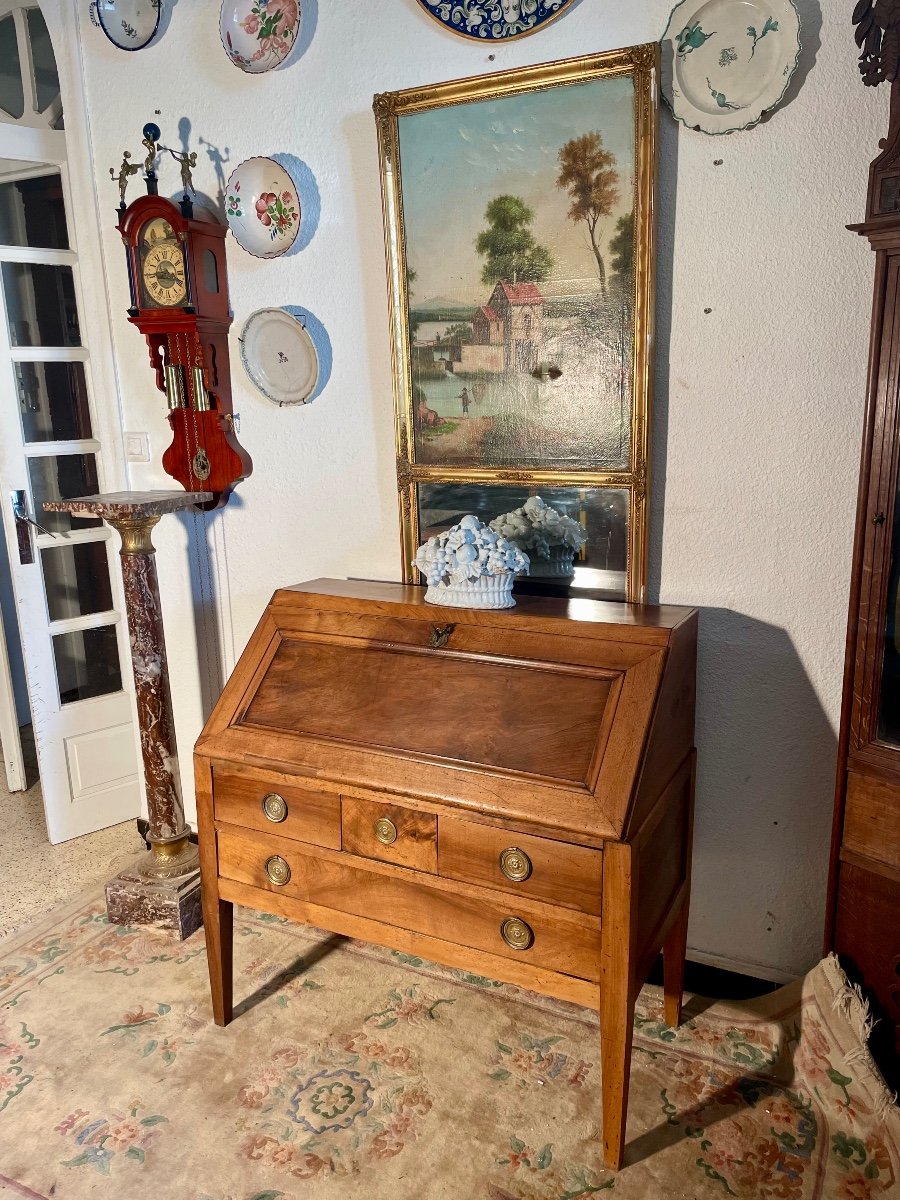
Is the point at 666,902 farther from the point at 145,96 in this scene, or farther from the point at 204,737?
the point at 145,96

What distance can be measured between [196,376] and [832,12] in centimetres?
198

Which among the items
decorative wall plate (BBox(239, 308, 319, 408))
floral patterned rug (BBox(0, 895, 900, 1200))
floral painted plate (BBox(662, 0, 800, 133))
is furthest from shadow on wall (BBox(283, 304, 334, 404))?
floral patterned rug (BBox(0, 895, 900, 1200))

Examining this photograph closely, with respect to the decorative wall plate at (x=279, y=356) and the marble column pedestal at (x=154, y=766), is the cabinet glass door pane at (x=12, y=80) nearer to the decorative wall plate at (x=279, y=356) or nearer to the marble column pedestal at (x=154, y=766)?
the decorative wall plate at (x=279, y=356)

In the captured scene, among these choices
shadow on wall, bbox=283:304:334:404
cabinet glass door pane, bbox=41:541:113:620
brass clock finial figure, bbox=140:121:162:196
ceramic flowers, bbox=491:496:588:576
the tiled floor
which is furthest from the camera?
cabinet glass door pane, bbox=41:541:113:620

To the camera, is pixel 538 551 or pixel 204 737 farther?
pixel 538 551

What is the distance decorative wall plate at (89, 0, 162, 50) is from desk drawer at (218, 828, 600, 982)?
246cm

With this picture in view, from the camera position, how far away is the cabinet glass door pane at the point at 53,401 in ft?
10.2

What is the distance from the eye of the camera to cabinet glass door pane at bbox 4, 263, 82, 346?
305 cm

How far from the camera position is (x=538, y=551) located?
2393 millimetres

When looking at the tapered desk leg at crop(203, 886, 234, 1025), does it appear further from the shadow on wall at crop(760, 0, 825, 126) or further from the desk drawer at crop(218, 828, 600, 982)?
the shadow on wall at crop(760, 0, 825, 126)

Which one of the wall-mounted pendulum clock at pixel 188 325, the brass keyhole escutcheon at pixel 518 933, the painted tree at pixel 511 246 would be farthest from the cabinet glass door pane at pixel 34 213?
the brass keyhole escutcheon at pixel 518 933

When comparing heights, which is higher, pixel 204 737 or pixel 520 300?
pixel 520 300

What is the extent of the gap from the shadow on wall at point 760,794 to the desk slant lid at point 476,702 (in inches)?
6.3

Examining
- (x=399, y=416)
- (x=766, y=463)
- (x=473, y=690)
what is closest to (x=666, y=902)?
(x=473, y=690)
